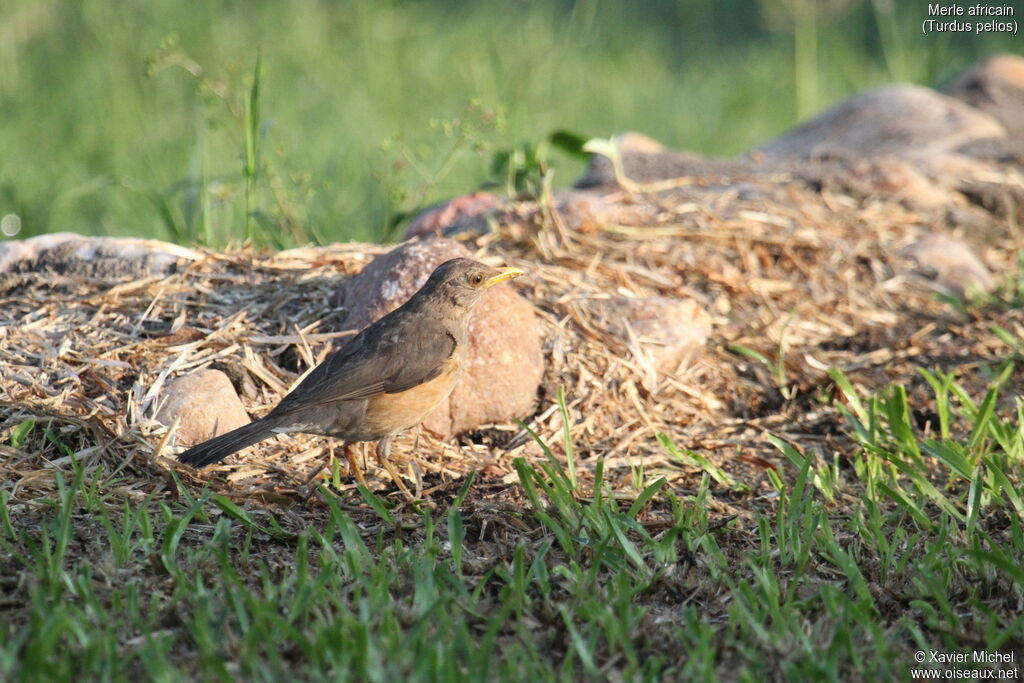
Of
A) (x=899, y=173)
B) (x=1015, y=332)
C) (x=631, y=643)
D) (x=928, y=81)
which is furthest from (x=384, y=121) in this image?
(x=631, y=643)

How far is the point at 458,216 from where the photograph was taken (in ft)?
20.2

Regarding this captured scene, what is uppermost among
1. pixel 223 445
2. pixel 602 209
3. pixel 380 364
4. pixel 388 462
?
pixel 602 209

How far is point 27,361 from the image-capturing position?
4465 mm

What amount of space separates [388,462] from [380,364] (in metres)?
0.39

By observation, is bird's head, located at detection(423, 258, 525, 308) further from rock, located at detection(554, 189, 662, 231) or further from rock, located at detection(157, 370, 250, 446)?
rock, located at detection(554, 189, 662, 231)

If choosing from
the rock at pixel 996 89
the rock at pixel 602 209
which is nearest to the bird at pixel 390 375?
the rock at pixel 602 209

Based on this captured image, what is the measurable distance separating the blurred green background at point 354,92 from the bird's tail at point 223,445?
202 cm

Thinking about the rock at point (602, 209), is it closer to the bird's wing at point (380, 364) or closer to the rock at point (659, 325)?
the rock at point (659, 325)

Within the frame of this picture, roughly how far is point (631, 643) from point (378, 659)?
68 centimetres

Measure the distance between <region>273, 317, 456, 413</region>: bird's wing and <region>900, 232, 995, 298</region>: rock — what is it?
3.35 meters

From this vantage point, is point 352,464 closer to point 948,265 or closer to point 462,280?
point 462,280

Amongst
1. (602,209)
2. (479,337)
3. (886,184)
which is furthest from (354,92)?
(479,337)

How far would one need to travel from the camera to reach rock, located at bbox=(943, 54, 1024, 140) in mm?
9211

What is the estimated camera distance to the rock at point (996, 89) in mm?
9211
